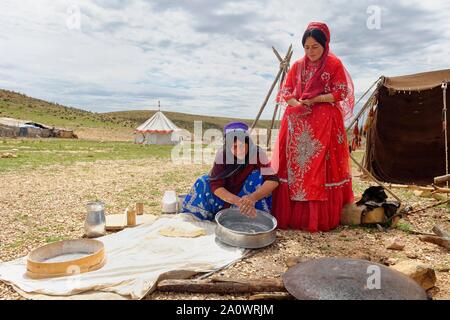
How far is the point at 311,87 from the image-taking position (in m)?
3.54

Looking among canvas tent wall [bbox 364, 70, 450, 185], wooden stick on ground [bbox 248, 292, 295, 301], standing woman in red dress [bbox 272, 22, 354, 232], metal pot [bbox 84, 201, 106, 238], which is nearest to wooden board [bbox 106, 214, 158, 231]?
metal pot [bbox 84, 201, 106, 238]

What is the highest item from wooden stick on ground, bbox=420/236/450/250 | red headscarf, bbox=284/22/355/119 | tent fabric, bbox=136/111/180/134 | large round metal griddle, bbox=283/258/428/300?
tent fabric, bbox=136/111/180/134

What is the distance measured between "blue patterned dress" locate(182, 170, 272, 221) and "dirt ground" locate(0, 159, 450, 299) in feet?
1.16

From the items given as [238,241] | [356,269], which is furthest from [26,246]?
[356,269]

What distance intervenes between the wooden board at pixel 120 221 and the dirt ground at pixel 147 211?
0.94 ft

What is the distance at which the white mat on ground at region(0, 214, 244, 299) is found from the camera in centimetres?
216

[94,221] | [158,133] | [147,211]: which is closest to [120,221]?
[94,221]

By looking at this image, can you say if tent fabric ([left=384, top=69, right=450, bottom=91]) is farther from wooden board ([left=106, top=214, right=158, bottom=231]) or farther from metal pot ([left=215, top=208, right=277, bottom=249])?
wooden board ([left=106, top=214, right=158, bottom=231])

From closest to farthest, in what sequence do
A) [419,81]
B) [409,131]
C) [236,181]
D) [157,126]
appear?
1. [236,181]
2. [419,81]
3. [409,131]
4. [157,126]

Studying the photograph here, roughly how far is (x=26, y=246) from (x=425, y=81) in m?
7.33

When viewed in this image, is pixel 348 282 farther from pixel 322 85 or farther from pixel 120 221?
pixel 120 221

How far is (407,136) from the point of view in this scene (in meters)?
7.35

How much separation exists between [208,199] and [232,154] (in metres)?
0.56

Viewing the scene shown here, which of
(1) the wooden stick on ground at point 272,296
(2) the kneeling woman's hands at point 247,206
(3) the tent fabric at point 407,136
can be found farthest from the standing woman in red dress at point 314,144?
(3) the tent fabric at point 407,136
